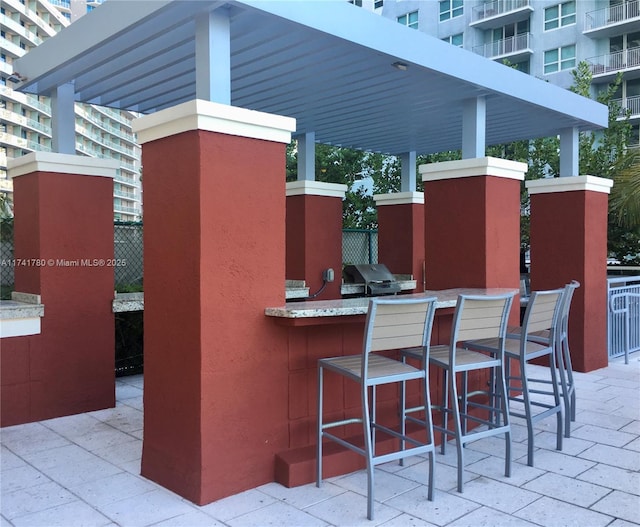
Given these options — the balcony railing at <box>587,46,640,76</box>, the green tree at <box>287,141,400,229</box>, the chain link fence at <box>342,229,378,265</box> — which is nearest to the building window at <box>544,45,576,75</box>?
the balcony railing at <box>587,46,640,76</box>

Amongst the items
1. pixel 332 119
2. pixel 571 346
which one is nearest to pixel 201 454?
pixel 332 119

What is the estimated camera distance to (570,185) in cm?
618

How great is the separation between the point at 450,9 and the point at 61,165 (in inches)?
1126

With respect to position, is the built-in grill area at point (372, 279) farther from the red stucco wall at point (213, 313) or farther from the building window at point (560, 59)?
the building window at point (560, 59)

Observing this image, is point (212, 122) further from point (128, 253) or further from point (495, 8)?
point (495, 8)

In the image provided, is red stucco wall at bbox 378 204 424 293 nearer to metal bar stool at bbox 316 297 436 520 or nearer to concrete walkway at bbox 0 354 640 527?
concrete walkway at bbox 0 354 640 527

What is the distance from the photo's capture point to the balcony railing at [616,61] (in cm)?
2459

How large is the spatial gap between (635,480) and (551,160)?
9.21 meters

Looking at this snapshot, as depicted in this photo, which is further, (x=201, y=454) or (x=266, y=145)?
(x=266, y=145)

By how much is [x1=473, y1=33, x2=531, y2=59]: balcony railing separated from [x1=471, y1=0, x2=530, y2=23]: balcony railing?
50.8 inches

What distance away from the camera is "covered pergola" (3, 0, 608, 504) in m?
3.01

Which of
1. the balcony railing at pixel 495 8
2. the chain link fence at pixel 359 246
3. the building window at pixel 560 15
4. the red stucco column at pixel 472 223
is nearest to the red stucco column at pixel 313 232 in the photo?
the chain link fence at pixel 359 246

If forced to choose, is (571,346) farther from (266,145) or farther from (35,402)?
(35,402)

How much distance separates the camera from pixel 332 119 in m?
6.21
